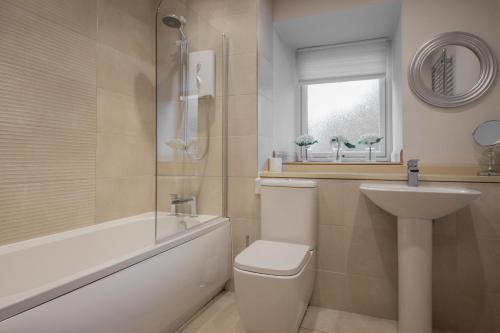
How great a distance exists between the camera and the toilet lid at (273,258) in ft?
4.70

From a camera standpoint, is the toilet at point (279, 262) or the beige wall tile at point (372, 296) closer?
the toilet at point (279, 262)

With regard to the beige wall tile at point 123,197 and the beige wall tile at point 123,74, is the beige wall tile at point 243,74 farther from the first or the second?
the beige wall tile at point 123,197

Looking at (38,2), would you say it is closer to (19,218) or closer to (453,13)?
(19,218)

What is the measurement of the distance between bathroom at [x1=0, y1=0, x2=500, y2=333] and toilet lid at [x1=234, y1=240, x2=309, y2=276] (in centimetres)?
1

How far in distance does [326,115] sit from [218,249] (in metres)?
1.65

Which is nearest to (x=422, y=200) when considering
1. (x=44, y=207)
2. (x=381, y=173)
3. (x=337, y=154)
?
(x=381, y=173)

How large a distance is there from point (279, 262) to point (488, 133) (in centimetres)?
158

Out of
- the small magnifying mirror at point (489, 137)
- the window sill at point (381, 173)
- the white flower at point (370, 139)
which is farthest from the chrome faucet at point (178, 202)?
the small magnifying mirror at point (489, 137)

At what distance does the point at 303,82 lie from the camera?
2889 mm

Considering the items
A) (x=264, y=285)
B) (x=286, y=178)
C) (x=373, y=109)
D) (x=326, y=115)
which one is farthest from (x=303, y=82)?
(x=264, y=285)

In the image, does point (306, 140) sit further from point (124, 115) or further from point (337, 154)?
point (124, 115)

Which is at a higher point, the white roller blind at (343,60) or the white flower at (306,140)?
the white roller blind at (343,60)

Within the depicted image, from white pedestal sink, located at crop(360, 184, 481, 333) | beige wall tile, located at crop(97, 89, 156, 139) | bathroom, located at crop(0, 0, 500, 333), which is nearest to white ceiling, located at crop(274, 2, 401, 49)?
bathroom, located at crop(0, 0, 500, 333)

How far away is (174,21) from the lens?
5.33 feet
